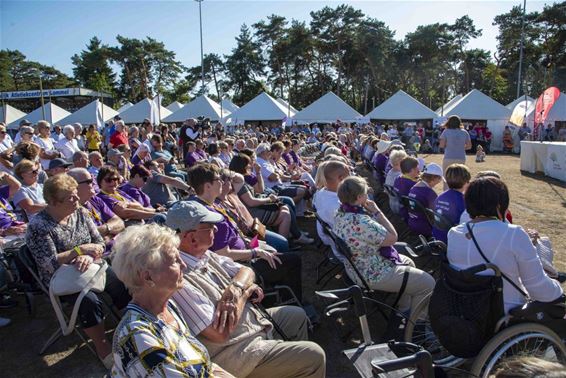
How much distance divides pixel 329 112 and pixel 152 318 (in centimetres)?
2558

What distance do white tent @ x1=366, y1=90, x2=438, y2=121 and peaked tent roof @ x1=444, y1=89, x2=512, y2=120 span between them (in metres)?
1.65

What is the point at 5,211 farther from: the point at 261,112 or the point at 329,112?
the point at 261,112

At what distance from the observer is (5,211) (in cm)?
424

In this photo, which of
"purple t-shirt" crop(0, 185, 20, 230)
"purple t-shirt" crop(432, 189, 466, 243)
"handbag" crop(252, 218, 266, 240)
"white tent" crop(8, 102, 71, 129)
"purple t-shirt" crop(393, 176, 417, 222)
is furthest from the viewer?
"white tent" crop(8, 102, 71, 129)

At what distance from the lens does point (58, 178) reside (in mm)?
3148

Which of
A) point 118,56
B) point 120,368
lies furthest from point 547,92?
point 118,56

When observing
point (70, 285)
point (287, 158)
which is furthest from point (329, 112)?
point (70, 285)

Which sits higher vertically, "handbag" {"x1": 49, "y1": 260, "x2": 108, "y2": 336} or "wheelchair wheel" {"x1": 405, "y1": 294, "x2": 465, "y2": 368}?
"handbag" {"x1": 49, "y1": 260, "x2": 108, "y2": 336}

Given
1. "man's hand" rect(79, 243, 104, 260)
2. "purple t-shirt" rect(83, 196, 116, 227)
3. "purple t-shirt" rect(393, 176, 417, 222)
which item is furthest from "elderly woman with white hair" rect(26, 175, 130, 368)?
"purple t-shirt" rect(393, 176, 417, 222)

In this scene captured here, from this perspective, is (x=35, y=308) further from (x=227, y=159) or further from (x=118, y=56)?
(x=118, y=56)

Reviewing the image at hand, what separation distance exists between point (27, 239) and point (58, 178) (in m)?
0.51

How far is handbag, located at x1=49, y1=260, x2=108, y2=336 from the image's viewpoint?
9.27ft

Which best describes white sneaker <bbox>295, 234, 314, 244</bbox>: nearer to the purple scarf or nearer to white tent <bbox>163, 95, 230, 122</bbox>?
the purple scarf

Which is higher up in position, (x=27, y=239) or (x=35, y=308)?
(x=27, y=239)
